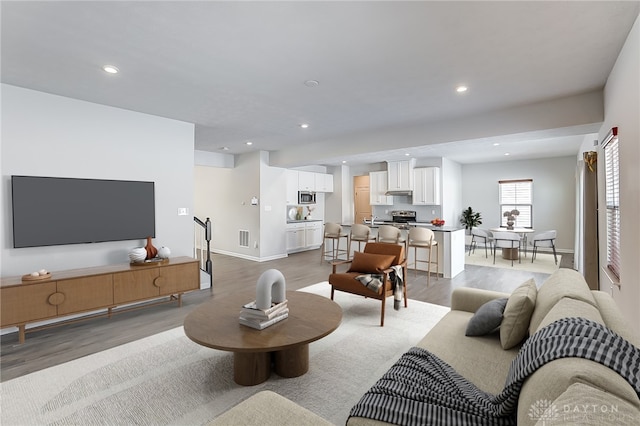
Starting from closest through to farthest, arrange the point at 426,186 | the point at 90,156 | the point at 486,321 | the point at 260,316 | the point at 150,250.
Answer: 1. the point at 486,321
2. the point at 260,316
3. the point at 90,156
4. the point at 150,250
5. the point at 426,186

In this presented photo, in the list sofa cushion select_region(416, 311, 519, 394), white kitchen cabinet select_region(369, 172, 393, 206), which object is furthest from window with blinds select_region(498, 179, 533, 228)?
sofa cushion select_region(416, 311, 519, 394)

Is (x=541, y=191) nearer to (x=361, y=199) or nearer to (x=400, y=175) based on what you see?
(x=400, y=175)

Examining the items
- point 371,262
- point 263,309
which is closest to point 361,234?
Answer: point 371,262

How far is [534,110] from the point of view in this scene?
416 cm

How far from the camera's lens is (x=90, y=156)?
13.1 ft

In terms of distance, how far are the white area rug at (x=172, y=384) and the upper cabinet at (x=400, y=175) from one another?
5.87 m

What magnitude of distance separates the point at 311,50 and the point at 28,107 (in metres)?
3.28

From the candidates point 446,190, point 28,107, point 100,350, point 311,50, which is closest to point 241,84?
point 311,50

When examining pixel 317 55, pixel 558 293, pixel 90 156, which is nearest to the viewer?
pixel 558 293

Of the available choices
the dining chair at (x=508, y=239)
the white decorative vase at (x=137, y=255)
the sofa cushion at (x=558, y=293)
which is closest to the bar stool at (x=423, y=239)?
the dining chair at (x=508, y=239)

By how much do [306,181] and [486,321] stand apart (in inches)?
287

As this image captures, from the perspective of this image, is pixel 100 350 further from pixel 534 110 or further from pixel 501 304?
pixel 534 110

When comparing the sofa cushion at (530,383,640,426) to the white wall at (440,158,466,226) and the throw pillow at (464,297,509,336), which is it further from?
the white wall at (440,158,466,226)

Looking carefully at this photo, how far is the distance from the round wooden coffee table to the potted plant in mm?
7971
